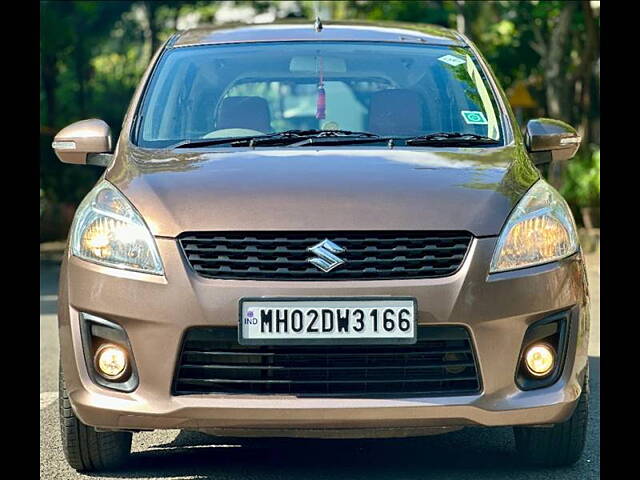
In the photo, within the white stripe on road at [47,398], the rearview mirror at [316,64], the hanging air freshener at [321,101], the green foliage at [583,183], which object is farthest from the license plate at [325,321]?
the green foliage at [583,183]

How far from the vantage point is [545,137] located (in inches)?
235

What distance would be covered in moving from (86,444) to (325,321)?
1112 millimetres

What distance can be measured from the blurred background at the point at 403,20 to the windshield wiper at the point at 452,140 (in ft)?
25.5

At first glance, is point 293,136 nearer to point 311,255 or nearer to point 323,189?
point 323,189

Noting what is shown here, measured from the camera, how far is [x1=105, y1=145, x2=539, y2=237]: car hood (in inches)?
194

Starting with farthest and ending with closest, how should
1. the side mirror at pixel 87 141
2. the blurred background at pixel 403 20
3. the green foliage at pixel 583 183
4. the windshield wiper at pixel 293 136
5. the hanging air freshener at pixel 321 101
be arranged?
the blurred background at pixel 403 20 → the green foliage at pixel 583 183 → the hanging air freshener at pixel 321 101 → the side mirror at pixel 87 141 → the windshield wiper at pixel 293 136

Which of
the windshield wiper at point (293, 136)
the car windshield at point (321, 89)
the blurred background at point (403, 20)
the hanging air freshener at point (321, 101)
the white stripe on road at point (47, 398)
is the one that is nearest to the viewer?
the windshield wiper at point (293, 136)

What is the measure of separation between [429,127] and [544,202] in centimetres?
100

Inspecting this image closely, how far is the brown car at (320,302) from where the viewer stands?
15.8 feet

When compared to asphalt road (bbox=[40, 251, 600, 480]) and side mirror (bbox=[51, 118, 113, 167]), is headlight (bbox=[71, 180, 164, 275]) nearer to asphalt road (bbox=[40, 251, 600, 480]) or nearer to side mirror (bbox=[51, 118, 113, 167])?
side mirror (bbox=[51, 118, 113, 167])

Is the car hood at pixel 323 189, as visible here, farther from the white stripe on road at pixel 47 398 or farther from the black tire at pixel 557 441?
the white stripe on road at pixel 47 398

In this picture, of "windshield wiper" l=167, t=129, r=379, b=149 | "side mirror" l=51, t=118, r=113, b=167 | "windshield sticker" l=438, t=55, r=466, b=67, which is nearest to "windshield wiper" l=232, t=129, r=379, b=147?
"windshield wiper" l=167, t=129, r=379, b=149

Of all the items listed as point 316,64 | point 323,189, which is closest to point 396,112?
point 316,64
